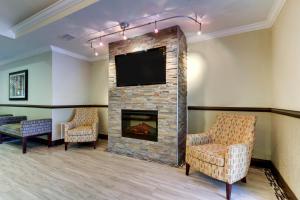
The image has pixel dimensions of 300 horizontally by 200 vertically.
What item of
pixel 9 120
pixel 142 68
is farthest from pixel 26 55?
pixel 142 68

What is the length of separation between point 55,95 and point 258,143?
14.2 ft

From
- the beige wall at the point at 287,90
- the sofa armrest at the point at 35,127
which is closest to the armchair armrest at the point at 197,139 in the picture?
the beige wall at the point at 287,90

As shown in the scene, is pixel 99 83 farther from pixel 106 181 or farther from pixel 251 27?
pixel 251 27

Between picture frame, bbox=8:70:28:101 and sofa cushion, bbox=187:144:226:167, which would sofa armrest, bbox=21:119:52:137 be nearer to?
picture frame, bbox=8:70:28:101

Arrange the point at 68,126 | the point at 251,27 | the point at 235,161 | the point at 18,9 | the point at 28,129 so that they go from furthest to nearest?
the point at 68,126 → the point at 28,129 → the point at 251,27 → the point at 18,9 → the point at 235,161

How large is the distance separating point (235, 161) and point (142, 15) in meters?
2.33

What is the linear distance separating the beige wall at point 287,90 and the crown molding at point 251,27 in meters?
0.10

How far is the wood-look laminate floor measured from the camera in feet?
6.79

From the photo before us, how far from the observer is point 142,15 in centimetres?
264

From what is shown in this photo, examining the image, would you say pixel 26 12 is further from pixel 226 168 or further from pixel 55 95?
pixel 226 168

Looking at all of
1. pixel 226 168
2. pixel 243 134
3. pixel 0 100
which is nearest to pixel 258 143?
pixel 243 134

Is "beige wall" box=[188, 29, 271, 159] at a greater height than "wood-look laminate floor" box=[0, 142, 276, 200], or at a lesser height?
greater

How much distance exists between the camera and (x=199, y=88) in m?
3.39

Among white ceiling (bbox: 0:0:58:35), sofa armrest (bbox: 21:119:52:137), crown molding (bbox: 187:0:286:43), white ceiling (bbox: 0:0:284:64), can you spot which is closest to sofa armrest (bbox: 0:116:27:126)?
sofa armrest (bbox: 21:119:52:137)
